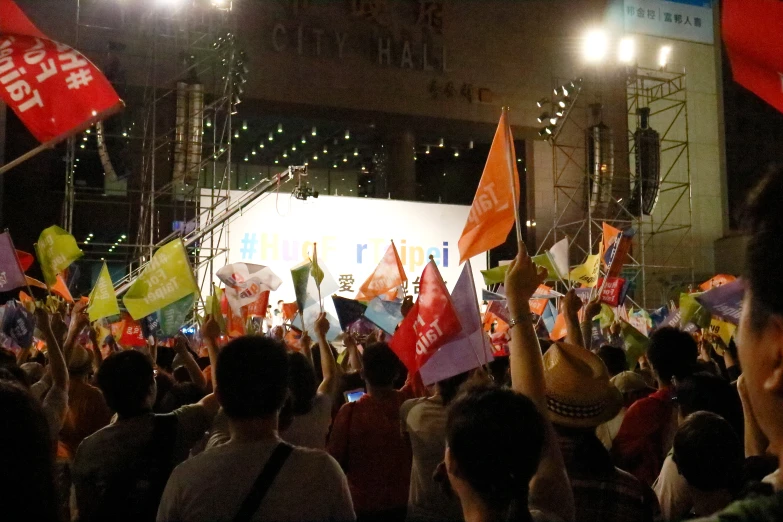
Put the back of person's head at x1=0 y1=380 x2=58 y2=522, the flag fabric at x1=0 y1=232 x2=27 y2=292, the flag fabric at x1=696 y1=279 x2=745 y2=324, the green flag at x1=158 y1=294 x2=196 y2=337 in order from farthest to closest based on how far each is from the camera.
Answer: the green flag at x1=158 y1=294 x2=196 y2=337, the flag fabric at x1=0 y1=232 x2=27 y2=292, the flag fabric at x1=696 y1=279 x2=745 y2=324, the back of person's head at x1=0 y1=380 x2=58 y2=522

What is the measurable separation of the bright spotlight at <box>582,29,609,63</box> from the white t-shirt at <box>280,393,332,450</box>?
712 inches

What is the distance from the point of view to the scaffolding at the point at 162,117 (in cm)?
1585

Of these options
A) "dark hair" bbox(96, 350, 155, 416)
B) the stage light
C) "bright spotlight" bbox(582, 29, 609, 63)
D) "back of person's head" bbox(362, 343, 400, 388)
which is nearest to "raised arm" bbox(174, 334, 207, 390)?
"back of person's head" bbox(362, 343, 400, 388)

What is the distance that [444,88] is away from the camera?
1994 centimetres

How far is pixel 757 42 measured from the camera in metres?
2.98

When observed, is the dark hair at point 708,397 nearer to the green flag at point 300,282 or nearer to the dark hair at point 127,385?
the dark hair at point 127,385

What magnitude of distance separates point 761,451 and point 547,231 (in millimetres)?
18449

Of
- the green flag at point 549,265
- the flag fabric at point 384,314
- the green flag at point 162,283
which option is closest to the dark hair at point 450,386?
the flag fabric at point 384,314

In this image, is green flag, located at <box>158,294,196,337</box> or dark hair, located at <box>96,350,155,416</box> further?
green flag, located at <box>158,294,196,337</box>

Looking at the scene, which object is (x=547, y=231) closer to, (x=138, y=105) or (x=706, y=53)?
(x=706, y=53)

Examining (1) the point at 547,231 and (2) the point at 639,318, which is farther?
(1) the point at 547,231

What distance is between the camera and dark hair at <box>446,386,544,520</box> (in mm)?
1771

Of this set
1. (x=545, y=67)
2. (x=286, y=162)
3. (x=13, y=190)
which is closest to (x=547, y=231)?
(x=545, y=67)

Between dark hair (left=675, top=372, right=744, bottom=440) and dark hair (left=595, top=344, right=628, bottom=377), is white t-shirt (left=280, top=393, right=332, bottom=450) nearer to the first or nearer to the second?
dark hair (left=675, top=372, right=744, bottom=440)
